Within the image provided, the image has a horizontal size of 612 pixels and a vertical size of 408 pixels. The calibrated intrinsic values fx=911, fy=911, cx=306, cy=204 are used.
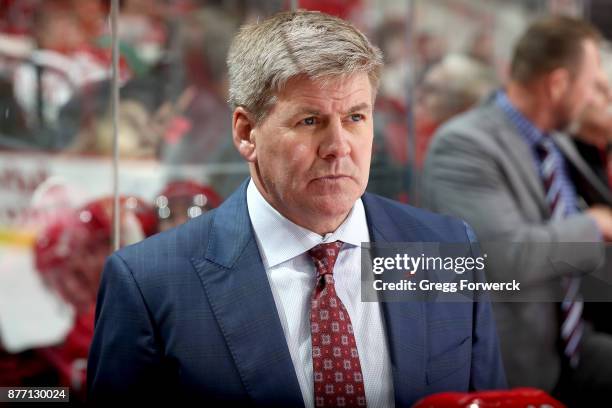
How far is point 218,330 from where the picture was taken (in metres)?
1.18

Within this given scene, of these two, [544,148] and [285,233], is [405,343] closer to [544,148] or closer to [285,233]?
[285,233]

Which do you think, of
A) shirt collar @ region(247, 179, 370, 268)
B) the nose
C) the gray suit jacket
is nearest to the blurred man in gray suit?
the gray suit jacket

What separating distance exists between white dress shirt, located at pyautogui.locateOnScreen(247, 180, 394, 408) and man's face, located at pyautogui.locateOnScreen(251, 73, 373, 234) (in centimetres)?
4

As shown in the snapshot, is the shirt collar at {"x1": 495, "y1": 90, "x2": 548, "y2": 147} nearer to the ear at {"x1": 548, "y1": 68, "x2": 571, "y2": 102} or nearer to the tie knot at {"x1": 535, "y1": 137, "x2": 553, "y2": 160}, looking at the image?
the tie knot at {"x1": 535, "y1": 137, "x2": 553, "y2": 160}

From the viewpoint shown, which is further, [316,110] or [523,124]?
[523,124]

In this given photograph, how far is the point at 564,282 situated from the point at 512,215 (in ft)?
0.84

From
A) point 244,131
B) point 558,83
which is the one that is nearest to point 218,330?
point 244,131

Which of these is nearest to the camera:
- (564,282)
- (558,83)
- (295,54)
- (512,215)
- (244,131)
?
(295,54)

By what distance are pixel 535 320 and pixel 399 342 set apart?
1.93 ft

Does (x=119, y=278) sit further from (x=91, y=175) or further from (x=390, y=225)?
(x=91, y=175)

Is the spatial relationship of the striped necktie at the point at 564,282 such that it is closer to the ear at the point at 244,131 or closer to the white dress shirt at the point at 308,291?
the white dress shirt at the point at 308,291

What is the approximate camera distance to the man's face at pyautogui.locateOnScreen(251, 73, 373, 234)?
1139 millimetres

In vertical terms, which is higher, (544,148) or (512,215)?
(544,148)

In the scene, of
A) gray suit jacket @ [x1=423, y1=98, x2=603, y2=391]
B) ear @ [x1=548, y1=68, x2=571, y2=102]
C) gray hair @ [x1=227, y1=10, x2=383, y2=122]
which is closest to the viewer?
gray hair @ [x1=227, y1=10, x2=383, y2=122]
